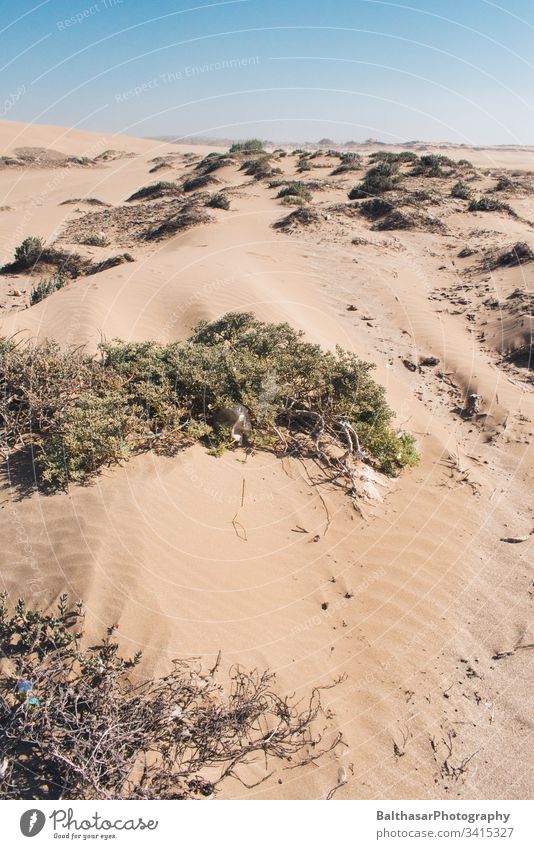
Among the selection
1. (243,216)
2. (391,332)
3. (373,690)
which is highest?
(243,216)

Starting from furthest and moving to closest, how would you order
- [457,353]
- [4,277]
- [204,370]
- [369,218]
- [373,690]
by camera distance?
1. [369,218]
2. [4,277]
3. [457,353]
4. [204,370]
5. [373,690]

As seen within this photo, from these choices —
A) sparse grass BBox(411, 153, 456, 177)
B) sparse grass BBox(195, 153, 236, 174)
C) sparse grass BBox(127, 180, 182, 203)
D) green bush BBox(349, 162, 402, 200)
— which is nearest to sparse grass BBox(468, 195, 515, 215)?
green bush BBox(349, 162, 402, 200)

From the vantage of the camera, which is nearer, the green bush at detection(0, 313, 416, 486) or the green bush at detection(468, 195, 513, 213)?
the green bush at detection(0, 313, 416, 486)

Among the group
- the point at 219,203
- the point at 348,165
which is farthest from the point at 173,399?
the point at 348,165

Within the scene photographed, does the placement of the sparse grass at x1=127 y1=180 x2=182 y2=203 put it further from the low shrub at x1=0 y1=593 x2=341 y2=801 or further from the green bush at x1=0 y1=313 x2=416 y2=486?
the low shrub at x1=0 y1=593 x2=341 y2=801

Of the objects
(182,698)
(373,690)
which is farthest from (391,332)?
(182,698)
